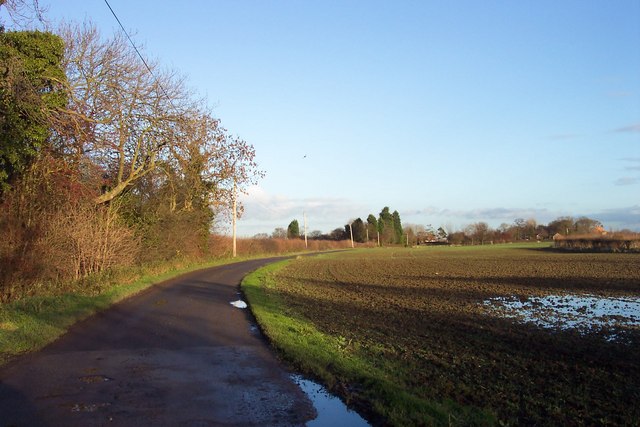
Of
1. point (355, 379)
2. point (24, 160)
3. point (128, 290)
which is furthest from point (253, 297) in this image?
point (355, 379)

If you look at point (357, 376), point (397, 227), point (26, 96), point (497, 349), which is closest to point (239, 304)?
point (26, 96)

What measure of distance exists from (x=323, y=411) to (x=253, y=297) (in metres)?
12.4

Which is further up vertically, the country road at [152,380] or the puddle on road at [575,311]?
the country road at [152,380]

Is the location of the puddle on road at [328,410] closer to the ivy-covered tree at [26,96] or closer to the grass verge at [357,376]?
the grass verge at [357,376]

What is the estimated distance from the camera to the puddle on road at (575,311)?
526 inches

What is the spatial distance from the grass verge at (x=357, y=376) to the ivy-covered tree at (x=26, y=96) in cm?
→ 754

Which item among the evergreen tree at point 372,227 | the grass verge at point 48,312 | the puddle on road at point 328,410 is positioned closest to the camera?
the puddle on road at point 328,410

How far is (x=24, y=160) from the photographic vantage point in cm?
1536

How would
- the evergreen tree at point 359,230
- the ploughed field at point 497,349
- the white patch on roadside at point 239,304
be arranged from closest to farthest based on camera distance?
1. the ploughed field at point 497,349
2. the white patch on roadside at point 239,304
3. the evergreen tree at point 359,230

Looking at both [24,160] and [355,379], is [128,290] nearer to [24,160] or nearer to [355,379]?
[24,160]

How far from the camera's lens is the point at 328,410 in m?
6.32

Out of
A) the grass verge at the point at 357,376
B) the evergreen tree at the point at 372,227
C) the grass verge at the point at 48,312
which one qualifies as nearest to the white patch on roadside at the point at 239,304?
the grass verge at the point at 357,376

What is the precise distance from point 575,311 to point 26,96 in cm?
1623

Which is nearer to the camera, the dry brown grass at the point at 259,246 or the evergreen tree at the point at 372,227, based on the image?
the dry brown grass at the point at 259,246
